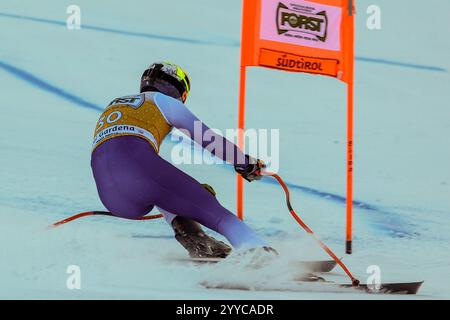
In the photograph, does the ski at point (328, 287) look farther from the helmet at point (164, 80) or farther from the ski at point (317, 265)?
the helmet at point (164, 80)

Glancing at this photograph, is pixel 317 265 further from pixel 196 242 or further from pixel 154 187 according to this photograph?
pixel 154 187

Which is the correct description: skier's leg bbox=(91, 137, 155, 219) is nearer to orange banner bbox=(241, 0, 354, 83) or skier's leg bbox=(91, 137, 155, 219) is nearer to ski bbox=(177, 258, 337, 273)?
ski bbox=(177, 258, 337, 273)

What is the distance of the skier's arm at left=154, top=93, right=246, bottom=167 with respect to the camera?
4.21m

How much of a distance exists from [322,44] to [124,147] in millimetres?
1705

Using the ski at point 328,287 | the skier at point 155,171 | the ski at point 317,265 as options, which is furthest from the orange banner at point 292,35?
the ski at point 328,287

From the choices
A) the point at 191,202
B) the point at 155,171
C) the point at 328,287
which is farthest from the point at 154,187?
the point at 328,287

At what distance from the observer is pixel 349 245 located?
16.5 ft

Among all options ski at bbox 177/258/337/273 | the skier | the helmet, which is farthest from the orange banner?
ski at bbox 177/258/337/273

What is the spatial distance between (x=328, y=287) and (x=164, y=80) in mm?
1518

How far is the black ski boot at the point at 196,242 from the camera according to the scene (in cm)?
437

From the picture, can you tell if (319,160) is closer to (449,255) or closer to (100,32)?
(449,255)

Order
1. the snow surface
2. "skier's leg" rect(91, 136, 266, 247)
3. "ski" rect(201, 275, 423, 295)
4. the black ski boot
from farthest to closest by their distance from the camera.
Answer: the black ski boot < the snow surface < "skier's leg" rect(91, 136, 266, 247) < "ski" rect(201, 275, 423, 295)

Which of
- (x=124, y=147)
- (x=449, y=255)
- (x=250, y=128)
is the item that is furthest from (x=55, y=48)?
(x=449, y=255)

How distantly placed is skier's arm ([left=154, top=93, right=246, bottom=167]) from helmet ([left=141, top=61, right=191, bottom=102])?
0.14 meters
